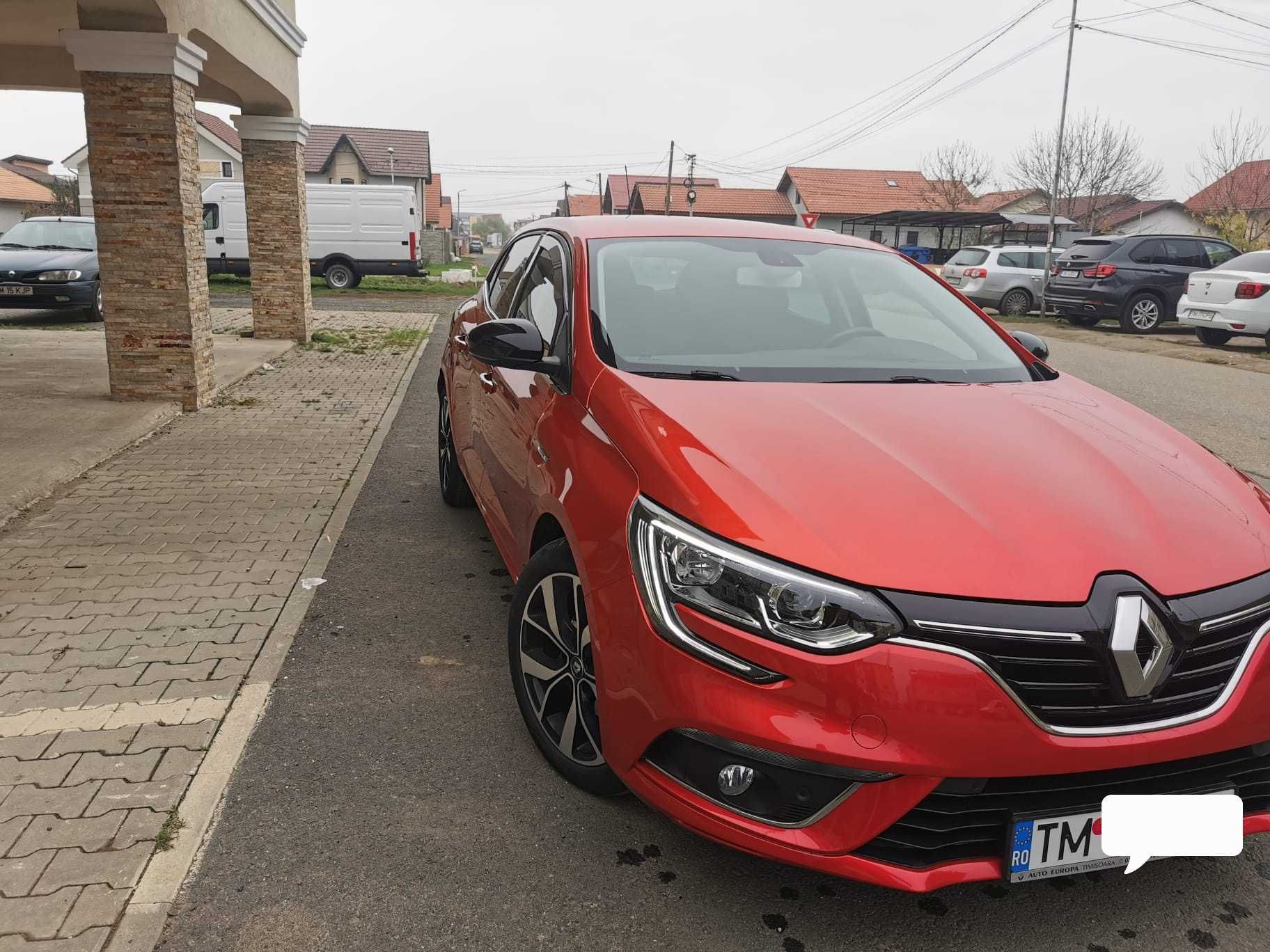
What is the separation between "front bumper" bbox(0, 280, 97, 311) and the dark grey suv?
16.8 metres

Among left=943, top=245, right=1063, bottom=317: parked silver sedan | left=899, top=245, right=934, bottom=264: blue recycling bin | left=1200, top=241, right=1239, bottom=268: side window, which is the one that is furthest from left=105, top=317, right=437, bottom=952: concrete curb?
left=899, top=245, right=934, bottom=264: blue recycling bin

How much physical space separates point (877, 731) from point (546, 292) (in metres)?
2.42

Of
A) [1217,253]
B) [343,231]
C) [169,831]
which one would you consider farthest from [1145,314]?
[169,831]

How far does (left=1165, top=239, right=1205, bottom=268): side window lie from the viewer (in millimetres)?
17984

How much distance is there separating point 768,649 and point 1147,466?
1.30 m

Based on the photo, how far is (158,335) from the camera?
8.73 m

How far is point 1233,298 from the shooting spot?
1471cm

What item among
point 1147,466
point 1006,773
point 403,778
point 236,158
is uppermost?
point 236,158

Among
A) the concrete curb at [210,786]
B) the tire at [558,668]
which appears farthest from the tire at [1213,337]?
the tire at [558,668]

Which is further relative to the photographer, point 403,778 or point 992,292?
point 992,292

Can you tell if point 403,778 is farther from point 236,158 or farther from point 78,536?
point 236,158

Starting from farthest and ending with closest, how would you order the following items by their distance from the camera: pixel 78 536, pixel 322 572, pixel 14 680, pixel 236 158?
pixel 236 158 < pixel 78 536 < pixel 322 572 < pixel 14 680

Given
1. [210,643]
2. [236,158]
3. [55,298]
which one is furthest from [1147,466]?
[236,158]

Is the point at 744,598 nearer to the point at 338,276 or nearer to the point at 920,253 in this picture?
the point at 338,276
